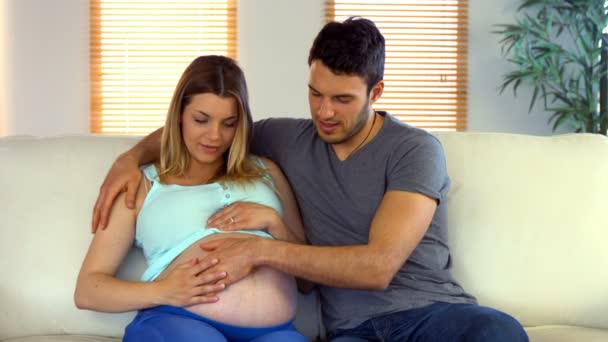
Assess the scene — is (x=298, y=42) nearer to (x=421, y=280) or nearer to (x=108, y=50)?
(x=108, y=50)

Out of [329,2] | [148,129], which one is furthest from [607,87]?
[148,129]

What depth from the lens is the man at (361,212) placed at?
5.98 ft

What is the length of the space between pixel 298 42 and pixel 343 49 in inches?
154

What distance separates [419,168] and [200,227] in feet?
1.78

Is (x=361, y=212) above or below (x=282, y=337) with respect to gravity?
above

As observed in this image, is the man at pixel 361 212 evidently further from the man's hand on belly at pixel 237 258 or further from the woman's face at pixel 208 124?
the woman's face at pixel 208 124

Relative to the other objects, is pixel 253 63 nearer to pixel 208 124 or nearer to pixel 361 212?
pixel 208 124

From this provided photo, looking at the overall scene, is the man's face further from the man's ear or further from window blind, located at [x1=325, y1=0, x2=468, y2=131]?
window blind, located at [x1=325, y1=0, x2=468, y2=131]

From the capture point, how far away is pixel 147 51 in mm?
5949

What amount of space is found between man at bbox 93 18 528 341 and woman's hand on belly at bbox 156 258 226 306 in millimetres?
37

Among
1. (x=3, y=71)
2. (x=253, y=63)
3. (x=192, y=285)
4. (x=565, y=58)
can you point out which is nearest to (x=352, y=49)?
(x=192, y=285)

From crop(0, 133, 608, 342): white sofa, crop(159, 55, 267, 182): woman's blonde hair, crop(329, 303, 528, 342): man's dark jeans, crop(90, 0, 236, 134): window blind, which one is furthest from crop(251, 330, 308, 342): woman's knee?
crop(90, 0, 236, 134): window blind

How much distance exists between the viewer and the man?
1.82 m

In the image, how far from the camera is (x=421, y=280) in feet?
6.52
